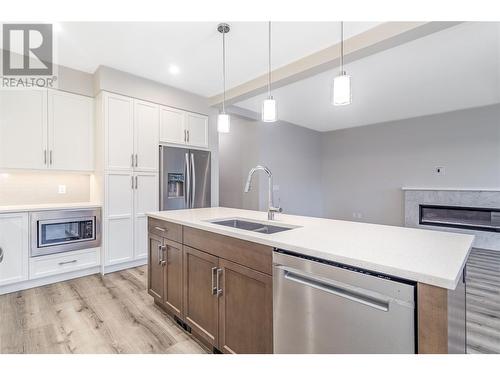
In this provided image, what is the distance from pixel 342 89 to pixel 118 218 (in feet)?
9.80

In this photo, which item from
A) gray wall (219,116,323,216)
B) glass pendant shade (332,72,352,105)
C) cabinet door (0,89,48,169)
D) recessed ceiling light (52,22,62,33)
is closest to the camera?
glass pendant shade (332,72,352,105)

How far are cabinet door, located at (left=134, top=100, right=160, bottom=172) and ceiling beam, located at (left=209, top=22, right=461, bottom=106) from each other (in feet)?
4.37

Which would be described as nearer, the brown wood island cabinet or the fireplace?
the brown wood island cabinet

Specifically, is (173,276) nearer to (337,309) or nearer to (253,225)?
(253,225)

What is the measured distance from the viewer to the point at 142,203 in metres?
3.47

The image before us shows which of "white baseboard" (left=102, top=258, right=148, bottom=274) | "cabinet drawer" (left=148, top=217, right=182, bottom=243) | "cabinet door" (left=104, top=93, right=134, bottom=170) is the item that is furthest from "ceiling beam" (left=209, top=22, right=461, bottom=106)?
"white baseboard" (left=102, top=258, right=148, bottom=274)

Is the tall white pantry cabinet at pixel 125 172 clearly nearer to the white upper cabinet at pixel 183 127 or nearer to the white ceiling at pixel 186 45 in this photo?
the white upper cabinet at pixel 183 127

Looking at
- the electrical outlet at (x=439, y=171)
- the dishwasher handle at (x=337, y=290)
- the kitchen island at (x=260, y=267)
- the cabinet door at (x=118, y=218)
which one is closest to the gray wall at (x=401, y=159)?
the electrical outlet at (x=439, y=171)

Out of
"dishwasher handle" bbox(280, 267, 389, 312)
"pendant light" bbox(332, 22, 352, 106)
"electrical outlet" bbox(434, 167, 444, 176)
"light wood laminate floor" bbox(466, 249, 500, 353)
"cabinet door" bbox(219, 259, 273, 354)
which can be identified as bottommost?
"light wood laminate floor" bbox(466, 249, 500, 353)

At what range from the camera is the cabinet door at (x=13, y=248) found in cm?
256

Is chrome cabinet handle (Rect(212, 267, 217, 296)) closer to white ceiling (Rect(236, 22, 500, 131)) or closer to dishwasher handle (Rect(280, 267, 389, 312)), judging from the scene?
dishwasher handle (Rect(280, 267, 389, 312))

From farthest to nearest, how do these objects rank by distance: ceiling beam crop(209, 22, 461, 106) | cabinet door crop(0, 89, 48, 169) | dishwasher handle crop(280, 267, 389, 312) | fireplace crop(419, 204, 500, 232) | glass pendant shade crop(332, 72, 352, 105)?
fireplace crop(419, 204, 500, 232) → cabinet door crop(0, 89, 48, 169) → ceiling beam crop(209, 22, 461, 106) → glass pendant shade crop(332, 72, 352, 105) → dishwasher handle crop(280, 267, 389, 312)

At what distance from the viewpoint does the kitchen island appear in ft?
2.81

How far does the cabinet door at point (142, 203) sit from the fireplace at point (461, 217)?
16.9 feet
